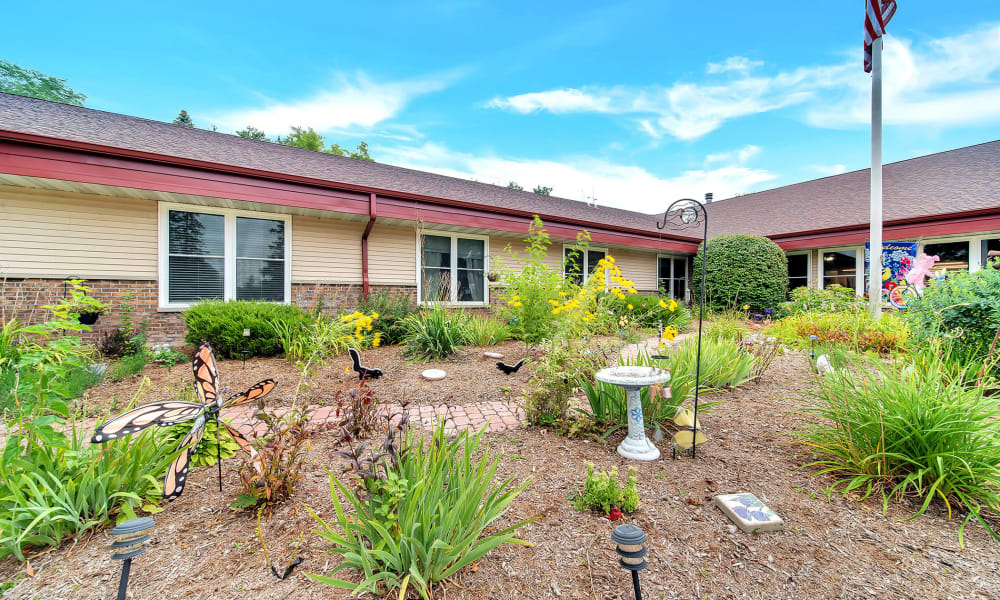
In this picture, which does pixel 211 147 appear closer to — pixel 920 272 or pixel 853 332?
pixel 853 332

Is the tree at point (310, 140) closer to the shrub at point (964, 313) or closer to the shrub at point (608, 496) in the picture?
the shrub at point (964, 313)

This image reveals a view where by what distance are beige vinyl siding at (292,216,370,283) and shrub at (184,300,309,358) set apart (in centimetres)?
172

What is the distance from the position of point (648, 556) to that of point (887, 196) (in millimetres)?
15153

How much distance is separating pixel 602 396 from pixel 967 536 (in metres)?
1.81

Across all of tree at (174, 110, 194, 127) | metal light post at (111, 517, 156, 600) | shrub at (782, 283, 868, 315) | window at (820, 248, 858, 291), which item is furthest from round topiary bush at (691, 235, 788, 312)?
tree at (174, 110, 194, 127)

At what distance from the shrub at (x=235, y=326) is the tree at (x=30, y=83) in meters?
22.8

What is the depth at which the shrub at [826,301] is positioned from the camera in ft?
24.3

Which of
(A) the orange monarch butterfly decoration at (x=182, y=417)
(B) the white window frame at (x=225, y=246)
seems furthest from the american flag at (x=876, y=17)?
(B) the white window frame at (x=225, y=246)

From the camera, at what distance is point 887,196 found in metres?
11.0

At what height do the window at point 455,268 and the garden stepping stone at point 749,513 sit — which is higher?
the window at point 455,268

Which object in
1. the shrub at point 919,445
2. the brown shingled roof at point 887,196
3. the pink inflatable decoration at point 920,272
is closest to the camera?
the shrub at point 919,445

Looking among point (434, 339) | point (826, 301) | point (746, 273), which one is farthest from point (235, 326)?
point (746, 273)

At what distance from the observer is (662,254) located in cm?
1282

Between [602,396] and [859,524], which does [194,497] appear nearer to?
[602,396]
